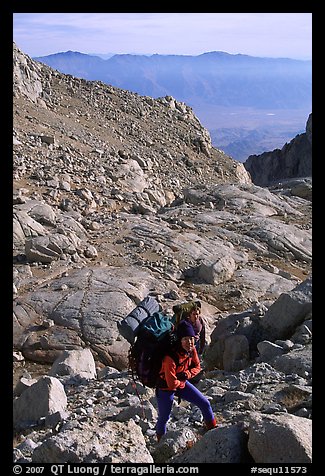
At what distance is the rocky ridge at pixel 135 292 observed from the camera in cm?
691

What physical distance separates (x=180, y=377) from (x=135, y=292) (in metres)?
7.35

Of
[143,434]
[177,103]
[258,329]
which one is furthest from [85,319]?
[177,103]

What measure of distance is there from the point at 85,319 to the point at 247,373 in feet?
15.9

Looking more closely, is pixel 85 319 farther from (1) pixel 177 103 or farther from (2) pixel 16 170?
(1) pixel 177 103

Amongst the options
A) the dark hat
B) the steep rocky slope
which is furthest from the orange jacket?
the steep rocky slope

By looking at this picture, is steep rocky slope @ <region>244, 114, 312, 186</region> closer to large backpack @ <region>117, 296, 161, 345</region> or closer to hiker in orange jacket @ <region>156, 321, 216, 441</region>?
large backpack @ <region>117, 296, 161, 345</region>

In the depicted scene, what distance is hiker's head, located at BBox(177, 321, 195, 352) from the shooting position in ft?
21.5

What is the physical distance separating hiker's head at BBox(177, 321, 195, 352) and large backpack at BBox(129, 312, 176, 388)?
15 cm

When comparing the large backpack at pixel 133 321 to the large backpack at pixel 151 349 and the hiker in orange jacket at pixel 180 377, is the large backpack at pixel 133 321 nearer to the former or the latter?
the large backpack at pixel 151 349

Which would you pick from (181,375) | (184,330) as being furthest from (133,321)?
(181,375)

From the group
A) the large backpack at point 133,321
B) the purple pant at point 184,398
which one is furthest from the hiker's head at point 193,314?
the purple pant at point 184,398

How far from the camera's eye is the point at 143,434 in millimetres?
7574

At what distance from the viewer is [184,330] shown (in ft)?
21.6
